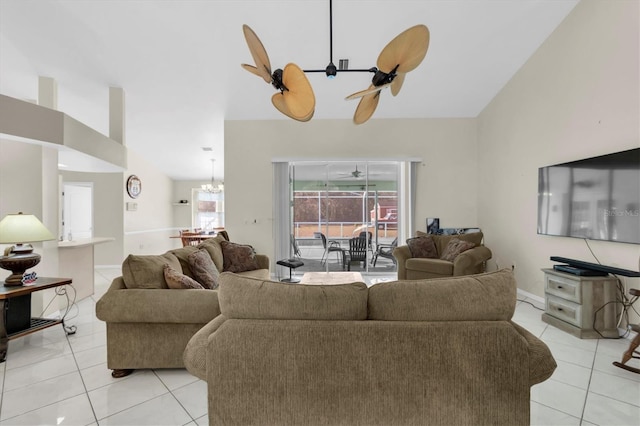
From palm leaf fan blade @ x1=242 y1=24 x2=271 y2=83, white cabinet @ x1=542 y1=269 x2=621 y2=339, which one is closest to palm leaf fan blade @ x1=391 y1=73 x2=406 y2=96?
palm leaf fan blade @ x1=242 y1=24 x2=271 y2=83

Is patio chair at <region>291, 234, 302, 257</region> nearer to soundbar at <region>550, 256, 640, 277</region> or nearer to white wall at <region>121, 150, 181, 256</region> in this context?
white wall at <region>121, 150, 181, 256</region>

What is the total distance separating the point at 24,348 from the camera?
8.46 ft

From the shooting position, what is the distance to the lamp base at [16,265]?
2.57 metres

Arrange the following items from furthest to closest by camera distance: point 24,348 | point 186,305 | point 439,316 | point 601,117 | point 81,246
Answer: point 81,246 → point 601,117 → point 24,348 → point 186,305 → point 439,316

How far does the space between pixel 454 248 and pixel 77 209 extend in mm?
7748

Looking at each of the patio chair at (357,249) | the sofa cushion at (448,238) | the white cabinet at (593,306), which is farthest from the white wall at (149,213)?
the white cabinet at (593,306)

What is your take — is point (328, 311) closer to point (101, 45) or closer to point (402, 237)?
point (101, 45)

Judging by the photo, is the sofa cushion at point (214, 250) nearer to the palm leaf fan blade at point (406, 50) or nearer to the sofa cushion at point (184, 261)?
the sofa cushion at point (184, 261)

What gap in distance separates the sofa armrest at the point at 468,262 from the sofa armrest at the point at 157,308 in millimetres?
3321

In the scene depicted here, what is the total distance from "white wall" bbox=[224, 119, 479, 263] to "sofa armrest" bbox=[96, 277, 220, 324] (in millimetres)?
3382

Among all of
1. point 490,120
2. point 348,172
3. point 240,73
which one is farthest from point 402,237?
point 240,73

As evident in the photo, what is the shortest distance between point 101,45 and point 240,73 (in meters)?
1.66

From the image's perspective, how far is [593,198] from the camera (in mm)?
2996

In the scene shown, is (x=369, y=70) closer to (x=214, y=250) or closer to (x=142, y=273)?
(x=142, y=273)
